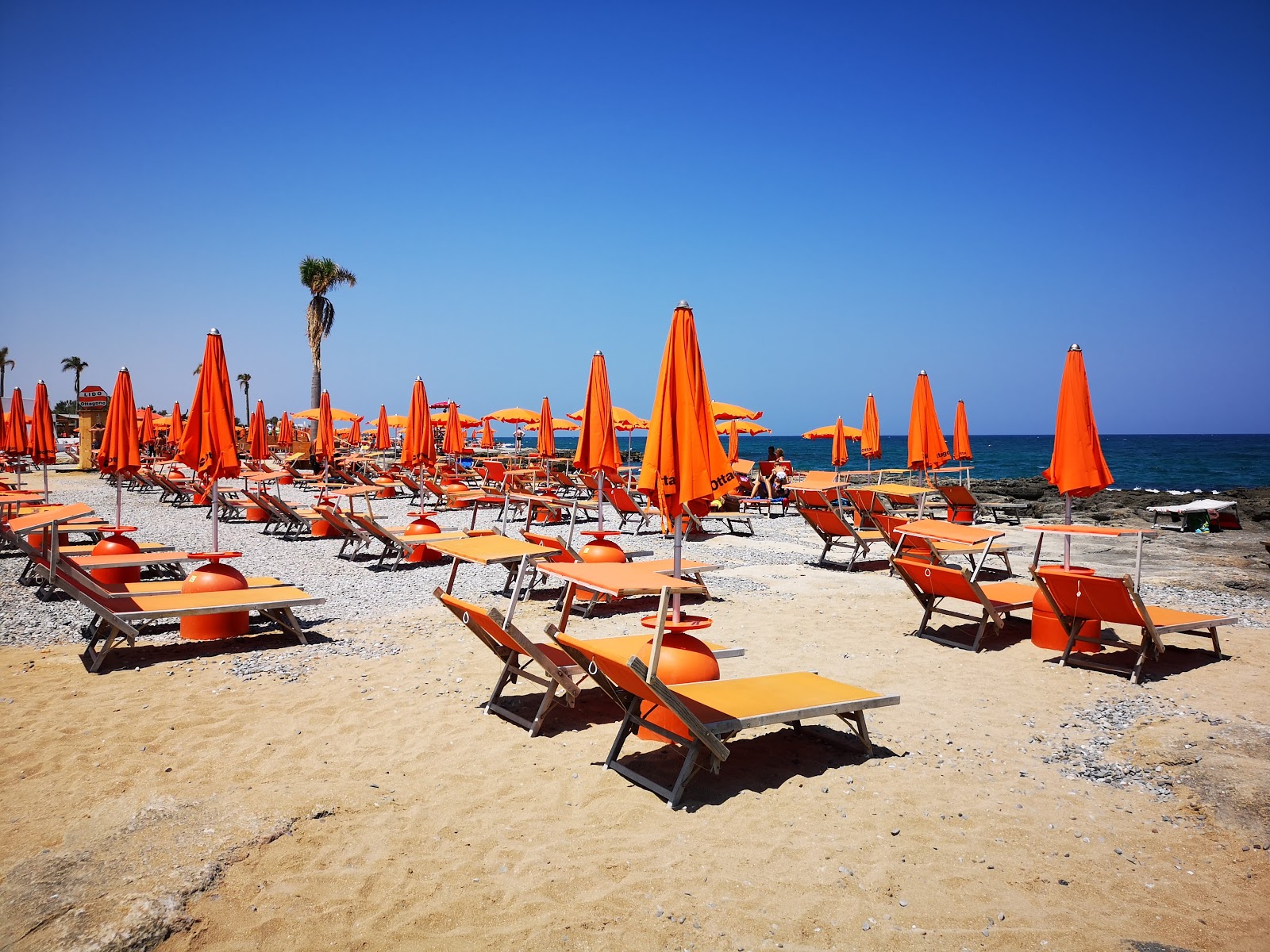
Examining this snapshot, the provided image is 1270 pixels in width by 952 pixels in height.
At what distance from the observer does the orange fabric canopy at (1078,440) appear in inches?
249

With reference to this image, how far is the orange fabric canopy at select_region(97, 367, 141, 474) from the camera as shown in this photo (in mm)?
8531

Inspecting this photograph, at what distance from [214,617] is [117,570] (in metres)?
2.40

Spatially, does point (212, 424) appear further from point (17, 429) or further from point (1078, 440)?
point (17, 429)

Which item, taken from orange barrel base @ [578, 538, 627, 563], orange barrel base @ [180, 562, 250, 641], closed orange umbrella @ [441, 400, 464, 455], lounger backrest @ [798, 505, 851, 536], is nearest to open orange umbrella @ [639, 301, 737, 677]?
orange barrel base @ [578, 538, 627, 563]

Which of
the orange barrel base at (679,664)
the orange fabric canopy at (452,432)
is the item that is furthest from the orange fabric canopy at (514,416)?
the orange barrel base at (679,664)

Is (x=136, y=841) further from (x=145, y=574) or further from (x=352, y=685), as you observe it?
(x=145, y=574)

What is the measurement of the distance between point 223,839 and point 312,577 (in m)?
6.60

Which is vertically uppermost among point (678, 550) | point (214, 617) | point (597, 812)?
point (678, 550)

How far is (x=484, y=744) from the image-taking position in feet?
14.0

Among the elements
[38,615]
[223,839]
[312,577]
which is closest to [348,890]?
[223,839]

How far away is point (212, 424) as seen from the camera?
7113 mm

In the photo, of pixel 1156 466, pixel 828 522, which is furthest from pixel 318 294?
pixel 1156 466

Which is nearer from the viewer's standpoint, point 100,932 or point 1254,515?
point 100,932

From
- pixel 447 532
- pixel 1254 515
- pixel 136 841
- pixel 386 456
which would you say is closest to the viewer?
pixel 136 841
